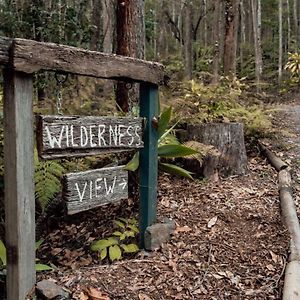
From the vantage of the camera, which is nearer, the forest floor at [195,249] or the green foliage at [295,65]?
the forest floor at [195,249]

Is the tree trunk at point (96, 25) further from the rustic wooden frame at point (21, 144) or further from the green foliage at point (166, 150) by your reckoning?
the rustic wooden frame at point (21, 144)

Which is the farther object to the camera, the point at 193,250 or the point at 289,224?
the point at 289,224

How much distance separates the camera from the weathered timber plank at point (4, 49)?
2424 millimetres

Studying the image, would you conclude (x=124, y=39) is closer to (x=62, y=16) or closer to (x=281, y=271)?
(x=281, y=271)

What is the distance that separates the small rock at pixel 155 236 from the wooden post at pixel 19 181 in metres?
1.10

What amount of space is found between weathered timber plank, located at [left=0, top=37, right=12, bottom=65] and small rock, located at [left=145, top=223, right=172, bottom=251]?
1.78 metres

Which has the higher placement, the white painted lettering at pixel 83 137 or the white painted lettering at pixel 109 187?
the white painted lettering at pixel 83 137

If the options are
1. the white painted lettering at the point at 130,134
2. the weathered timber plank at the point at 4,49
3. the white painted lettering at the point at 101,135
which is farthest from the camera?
the white painted lettering at the point at 130,134

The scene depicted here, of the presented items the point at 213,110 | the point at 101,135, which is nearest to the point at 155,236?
the point at 101,135

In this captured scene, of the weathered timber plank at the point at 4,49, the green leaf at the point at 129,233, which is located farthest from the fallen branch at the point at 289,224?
the weathered timber plank at the point at 4,49

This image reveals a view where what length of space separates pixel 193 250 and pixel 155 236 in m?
0.34

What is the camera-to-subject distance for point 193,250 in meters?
3.44

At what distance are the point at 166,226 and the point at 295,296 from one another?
127 centimetres

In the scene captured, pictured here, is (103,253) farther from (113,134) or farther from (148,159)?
(113,134)
